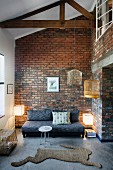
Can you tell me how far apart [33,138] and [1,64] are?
8.25 ft

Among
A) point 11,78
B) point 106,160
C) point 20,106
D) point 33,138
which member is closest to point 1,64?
point 11,78

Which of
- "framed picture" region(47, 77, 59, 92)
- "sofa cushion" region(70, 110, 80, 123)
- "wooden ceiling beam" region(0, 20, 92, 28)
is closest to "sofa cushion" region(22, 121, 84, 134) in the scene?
"sofa cushion" region(70, 110, 80, 123)

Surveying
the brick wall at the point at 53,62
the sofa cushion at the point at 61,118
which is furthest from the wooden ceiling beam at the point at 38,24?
the sofa cushion at the point at 61,118

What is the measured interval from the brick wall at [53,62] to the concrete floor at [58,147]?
5.10 feet

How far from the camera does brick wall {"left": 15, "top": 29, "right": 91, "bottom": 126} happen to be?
22.6 feet

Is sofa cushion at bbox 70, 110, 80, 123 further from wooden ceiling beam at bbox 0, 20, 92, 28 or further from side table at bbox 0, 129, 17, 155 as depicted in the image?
wooden ceiling beam at bbox 0, 20, 92, 28

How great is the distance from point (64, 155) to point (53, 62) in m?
3.57

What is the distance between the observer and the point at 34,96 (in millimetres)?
6918

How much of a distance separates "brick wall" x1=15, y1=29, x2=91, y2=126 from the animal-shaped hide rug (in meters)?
2.36

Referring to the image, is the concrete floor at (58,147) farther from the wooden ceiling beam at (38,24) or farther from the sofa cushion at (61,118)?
the wooden ceiling beam at (38,24)

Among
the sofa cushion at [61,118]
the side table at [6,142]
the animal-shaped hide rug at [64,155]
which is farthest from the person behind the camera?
the sofa cushion at [61,118]

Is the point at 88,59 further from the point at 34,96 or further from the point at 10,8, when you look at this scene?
the point at 10,8

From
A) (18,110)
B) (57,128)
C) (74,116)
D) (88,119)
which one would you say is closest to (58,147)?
(57,128)

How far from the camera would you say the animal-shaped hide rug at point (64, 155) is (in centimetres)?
398
